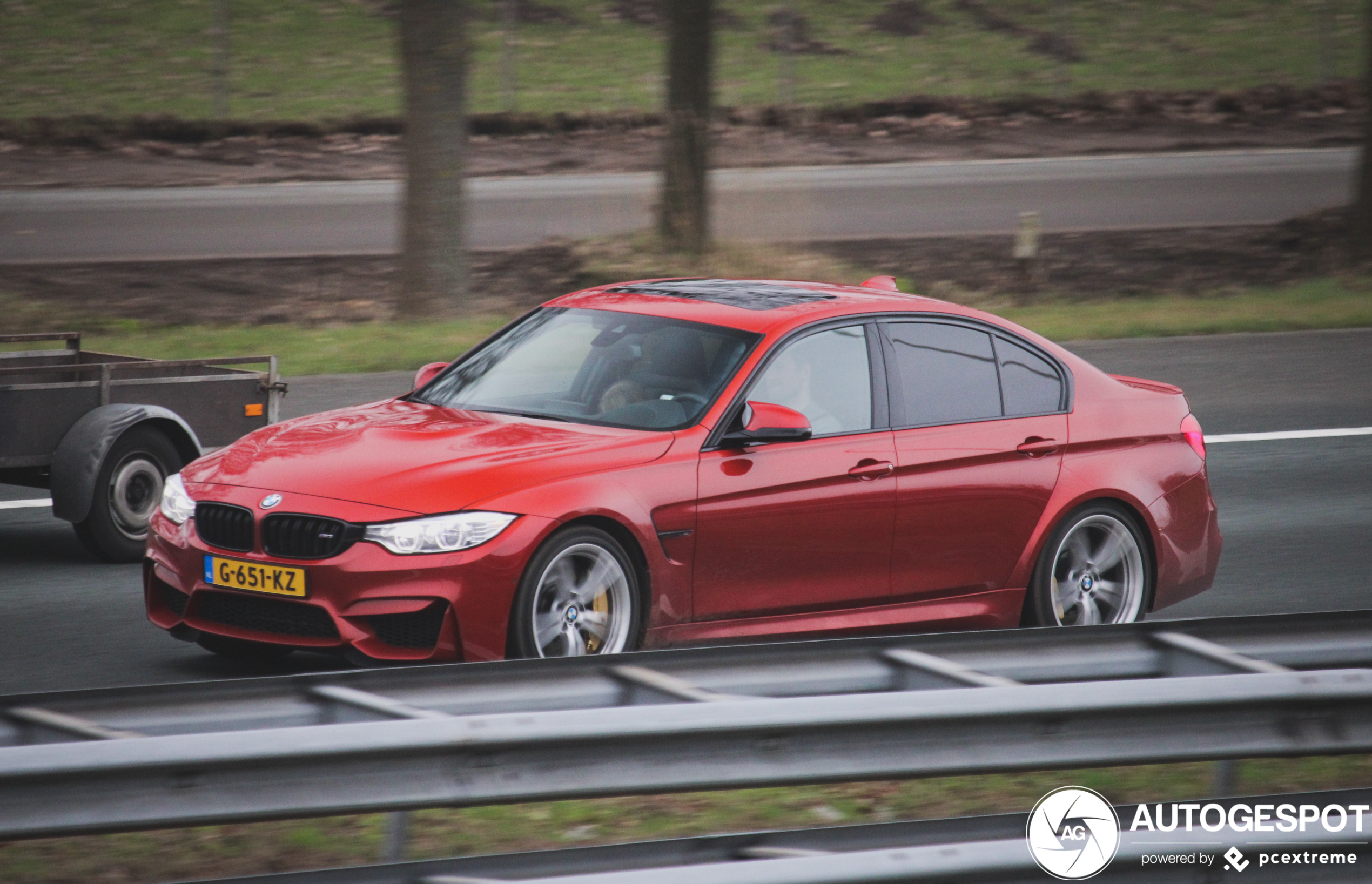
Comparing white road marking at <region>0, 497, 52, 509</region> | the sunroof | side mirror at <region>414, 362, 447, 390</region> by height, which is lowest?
white road marking at <region>0, 497, 52, 509</region>

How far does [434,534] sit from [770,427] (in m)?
1.43

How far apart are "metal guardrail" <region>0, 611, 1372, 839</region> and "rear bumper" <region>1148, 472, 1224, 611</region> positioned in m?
2.79

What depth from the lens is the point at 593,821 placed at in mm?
5426

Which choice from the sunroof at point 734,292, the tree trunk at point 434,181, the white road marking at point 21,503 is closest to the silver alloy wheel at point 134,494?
the white road marking at point 21,503

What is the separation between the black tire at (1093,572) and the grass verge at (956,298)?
7.68 meters

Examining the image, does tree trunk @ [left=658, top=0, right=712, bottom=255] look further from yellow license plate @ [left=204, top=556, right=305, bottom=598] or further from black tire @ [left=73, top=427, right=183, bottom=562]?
yellow license plate @ [left=204, top=556, right=305, bottom=598]

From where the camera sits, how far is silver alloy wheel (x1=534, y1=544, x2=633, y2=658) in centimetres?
643

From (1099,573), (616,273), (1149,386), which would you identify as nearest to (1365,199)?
(616,273)

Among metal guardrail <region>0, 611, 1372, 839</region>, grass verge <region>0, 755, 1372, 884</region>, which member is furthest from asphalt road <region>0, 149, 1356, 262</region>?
metal guardrail <region>0, 611, 1372, 839</region>

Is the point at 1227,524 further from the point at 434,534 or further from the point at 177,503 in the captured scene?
the point at 177,503

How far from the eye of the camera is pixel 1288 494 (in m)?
11.2

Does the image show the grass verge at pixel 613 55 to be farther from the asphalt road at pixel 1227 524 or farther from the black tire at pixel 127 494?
the black tire at pixel 127 494

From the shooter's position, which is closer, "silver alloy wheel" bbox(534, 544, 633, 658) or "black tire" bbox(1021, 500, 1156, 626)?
"silver alloy wheel" bbox(534, 544, 633, 658)

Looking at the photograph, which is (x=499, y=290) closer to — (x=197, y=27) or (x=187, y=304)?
(x=187, y=304)
